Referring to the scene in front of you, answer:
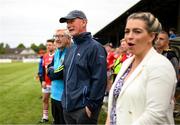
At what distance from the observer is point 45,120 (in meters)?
10.3

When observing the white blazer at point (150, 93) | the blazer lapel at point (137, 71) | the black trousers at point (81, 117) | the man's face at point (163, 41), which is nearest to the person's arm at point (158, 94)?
the white blazer at point (150, 93)

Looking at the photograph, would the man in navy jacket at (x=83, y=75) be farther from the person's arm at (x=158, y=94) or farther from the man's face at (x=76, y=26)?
the person's arm at (x=158, y=94)

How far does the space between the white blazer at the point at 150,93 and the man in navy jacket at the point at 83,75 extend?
1.91 meters

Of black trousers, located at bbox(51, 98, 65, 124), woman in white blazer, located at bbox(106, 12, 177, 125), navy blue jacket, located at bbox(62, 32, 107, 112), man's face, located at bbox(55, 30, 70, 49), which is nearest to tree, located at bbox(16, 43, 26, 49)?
black trousers, located at bbox(51, 98, 65, 124)

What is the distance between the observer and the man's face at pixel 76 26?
5.33m

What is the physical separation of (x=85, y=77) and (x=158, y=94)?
90.9 inches

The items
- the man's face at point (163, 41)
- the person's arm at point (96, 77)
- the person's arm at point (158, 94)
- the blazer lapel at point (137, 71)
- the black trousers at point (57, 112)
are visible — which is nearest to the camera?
the person's arm at point (158, 94)

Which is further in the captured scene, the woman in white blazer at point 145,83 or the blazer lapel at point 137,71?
the blazer lapel at point 137,71

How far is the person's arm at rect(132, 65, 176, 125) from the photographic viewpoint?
9.74 ft

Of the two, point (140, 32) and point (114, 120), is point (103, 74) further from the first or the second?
point (140, 32)

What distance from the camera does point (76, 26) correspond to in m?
5.35

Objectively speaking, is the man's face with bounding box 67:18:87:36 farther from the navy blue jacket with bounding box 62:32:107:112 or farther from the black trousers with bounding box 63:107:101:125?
the black trousers with bounding box 63:107:101:125

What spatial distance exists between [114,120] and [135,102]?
1.60 ft

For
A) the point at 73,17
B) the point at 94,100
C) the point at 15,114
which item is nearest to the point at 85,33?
the point at 73,17
